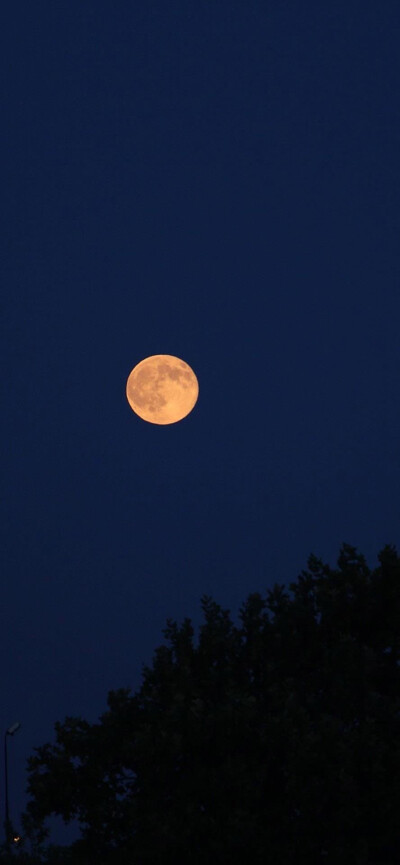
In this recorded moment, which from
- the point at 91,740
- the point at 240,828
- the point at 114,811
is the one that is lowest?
the point at 240,828

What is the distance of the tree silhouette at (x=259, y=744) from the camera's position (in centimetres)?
2089

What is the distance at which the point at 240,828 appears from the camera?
2067cm

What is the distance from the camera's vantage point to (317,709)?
22688 millimetres

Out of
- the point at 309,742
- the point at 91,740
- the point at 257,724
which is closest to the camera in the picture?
the point at 309,742

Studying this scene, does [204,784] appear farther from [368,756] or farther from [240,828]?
[368,756]

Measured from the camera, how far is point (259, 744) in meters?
21.7

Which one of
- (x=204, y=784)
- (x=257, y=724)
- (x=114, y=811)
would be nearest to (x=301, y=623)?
(x=257, y=724)

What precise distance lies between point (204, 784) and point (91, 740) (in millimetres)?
3399

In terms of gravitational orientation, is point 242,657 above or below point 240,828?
above

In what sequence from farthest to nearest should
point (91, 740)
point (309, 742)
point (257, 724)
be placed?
point (91, 740) < point (257, 724) < point (309, 742)

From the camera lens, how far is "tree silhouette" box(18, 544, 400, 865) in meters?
20.9

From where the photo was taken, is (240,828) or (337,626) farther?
(337,626)

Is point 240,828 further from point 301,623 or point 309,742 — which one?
point 301,623

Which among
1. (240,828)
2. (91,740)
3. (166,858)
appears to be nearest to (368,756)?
(240,828)
